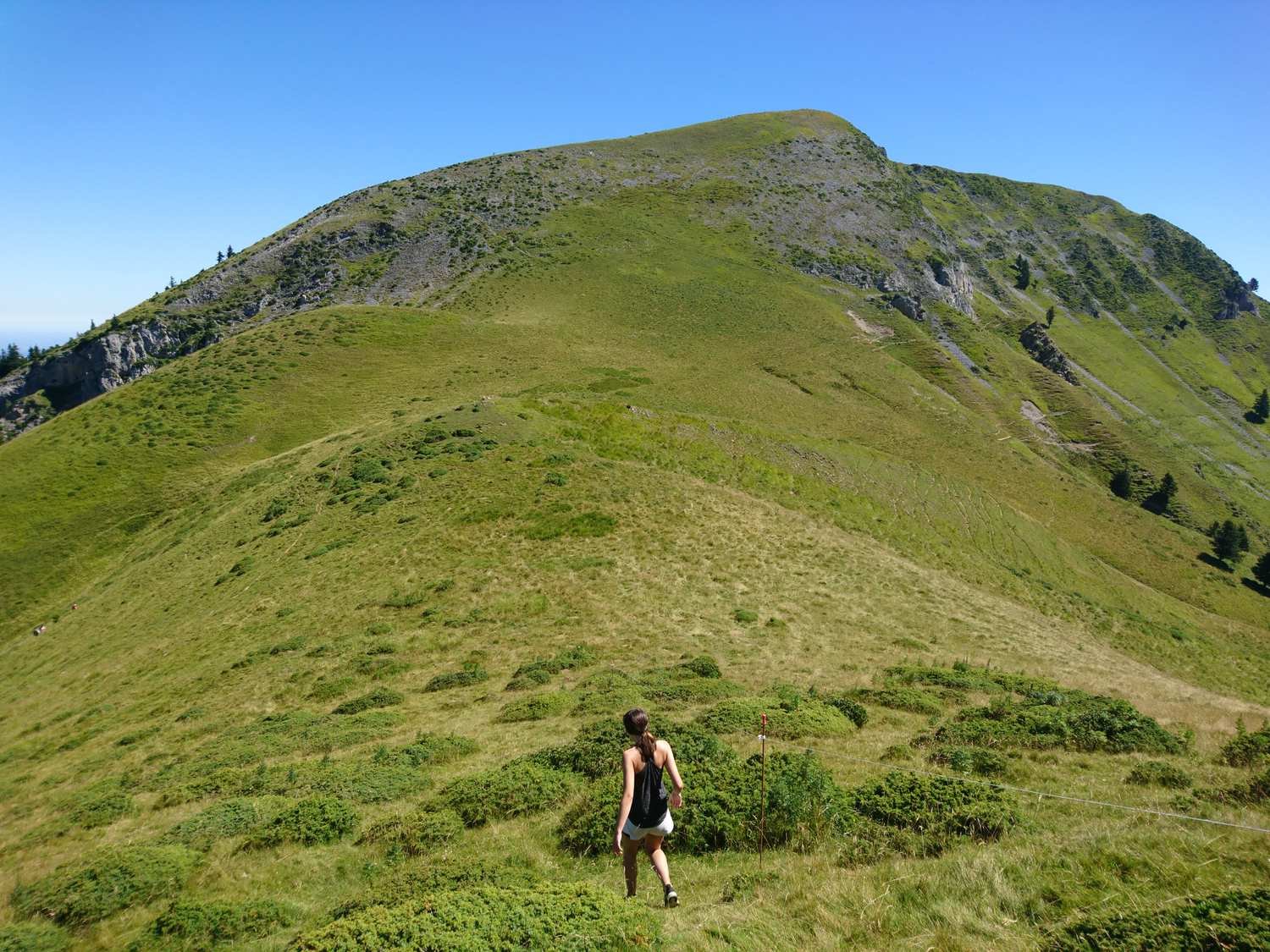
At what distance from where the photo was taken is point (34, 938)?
1071 cm

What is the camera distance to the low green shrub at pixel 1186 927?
19.6 ft

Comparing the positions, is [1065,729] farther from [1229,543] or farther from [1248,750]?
[1229,543]

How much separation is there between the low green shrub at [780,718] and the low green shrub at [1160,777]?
20.7ft

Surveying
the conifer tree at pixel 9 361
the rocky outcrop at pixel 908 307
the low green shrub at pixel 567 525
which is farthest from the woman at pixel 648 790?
the conifer tree at pixel 9 361

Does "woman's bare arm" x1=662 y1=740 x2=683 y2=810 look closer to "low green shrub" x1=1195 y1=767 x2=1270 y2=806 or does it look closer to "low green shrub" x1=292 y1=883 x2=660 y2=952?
"low green shrub" x1=292 y1=883 x2=660 y2=952

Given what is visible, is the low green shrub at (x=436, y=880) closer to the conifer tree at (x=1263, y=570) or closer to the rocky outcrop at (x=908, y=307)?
the conifer tree at (x=1263, y=570)

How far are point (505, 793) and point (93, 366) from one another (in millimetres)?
108742

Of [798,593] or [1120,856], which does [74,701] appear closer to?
[798,593]

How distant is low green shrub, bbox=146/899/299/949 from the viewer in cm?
1008

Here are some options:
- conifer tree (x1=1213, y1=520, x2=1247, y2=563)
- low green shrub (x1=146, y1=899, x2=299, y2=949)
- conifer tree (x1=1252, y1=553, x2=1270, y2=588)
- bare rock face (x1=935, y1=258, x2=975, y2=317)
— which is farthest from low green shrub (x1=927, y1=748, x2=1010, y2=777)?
bare rock face (x1=935, y1=258, x2=975, y2=317)

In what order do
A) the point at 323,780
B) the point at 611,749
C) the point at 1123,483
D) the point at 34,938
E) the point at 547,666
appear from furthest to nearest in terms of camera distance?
the point at 1123,483
the point at 547,666
the point at 323,780
the point at 611,749
the point at 34,938

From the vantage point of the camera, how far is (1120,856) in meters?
8.10

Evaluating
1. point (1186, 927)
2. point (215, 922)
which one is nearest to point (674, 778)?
point (1186, 927)

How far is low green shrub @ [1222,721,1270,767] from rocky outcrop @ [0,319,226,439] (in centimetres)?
10931
